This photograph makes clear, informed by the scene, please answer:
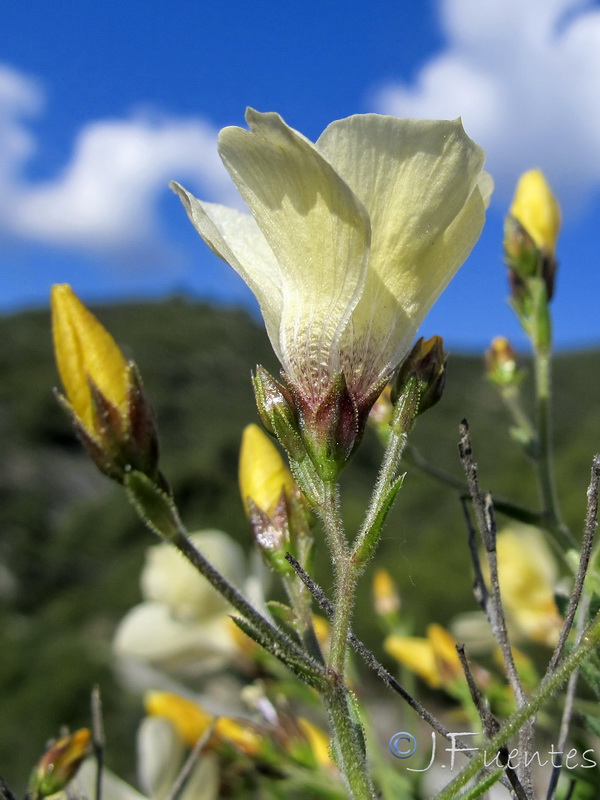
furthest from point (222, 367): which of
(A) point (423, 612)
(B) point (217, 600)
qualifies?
(B) point (217, 600)

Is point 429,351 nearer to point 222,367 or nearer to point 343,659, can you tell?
point 343,659

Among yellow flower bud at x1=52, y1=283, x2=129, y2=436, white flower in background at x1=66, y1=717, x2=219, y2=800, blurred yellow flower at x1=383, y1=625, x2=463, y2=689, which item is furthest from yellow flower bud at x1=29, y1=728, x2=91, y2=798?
blurred yellow flower at x1=383, y1=625, x2=463, y2=689

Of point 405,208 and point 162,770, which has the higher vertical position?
point 405,208

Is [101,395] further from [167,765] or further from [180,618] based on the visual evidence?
[180,618]

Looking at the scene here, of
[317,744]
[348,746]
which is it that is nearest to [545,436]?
[317,744]

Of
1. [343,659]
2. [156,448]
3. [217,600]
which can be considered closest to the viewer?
[343,659]

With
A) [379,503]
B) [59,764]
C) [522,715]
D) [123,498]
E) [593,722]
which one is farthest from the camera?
[123,498]

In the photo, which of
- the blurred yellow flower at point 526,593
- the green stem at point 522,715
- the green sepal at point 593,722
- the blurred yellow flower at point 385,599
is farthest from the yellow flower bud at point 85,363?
the blurred yellow flower at point 385,599

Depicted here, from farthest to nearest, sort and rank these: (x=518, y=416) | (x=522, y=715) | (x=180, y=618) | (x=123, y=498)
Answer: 1. (x=123, y=498)
2. (x=180, y=618)
3. (x=518, y=416)
4. (x=522, y=715)
